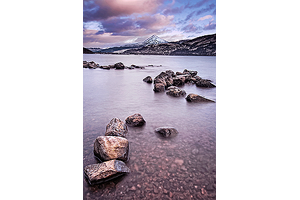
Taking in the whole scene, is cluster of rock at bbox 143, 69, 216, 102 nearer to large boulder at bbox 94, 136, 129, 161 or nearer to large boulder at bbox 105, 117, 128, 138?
large boulder at bbox 105, 117, 128, 138

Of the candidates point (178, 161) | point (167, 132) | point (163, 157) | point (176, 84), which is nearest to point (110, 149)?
point (163, 157)

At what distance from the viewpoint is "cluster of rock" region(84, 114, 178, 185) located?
2086mm

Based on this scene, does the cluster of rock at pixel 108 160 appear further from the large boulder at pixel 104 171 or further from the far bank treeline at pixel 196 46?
the far bank treeline at pixel 196 46

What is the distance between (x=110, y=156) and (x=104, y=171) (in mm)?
366

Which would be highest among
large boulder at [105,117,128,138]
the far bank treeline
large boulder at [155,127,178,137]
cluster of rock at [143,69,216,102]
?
the far bank treeline

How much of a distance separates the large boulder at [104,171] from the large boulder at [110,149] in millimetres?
204

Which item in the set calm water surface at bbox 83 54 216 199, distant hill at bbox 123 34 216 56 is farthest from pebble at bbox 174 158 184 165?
distant hill at bbox 123 34 216 56

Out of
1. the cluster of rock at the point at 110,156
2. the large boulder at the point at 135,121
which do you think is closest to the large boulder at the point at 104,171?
the cluster of rock at the point at 110,156

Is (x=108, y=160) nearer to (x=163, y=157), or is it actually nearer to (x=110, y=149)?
(x=110, y=149)

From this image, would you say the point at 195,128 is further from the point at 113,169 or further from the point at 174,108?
the point at 113,169

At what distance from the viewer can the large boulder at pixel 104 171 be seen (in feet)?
6.72

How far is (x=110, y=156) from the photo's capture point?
2459 millimetres

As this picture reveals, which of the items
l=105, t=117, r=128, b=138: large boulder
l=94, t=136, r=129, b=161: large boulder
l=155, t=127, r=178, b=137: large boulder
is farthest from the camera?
l=155, t=127, r=178, b=137: large boulder
